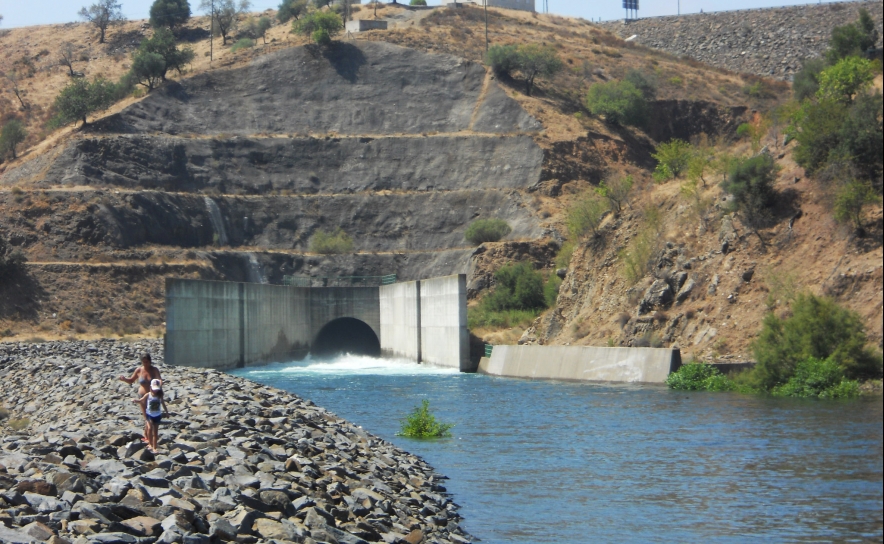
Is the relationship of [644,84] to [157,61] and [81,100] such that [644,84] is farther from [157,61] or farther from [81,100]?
[81,100]

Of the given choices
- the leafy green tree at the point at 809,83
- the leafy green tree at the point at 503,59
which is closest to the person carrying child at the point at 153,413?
the leafy green tree at the point at 809,83

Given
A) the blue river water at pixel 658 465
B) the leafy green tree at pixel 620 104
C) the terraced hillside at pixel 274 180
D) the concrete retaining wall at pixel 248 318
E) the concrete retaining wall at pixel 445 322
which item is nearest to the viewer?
the blue river water at pixel 658 465

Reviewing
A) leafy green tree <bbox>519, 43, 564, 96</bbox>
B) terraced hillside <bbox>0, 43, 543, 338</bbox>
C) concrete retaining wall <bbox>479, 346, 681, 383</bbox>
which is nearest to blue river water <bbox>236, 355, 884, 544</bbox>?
concrete retaining wall <bbox>479, 346, 681, 383</bbox>

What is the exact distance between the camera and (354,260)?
7206 centimetres

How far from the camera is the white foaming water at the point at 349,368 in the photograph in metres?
49.2

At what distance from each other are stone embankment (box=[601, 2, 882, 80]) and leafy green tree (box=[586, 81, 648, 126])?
68.1 ft

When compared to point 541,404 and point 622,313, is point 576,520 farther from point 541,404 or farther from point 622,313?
point 622,313

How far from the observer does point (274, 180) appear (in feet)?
255

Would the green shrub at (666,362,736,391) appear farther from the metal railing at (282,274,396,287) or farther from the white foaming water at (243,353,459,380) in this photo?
the metal railing at (282,274,396,287)

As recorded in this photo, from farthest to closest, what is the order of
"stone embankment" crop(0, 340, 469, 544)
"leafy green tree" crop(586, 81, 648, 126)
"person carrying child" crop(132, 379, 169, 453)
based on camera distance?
"leafy green tree" crop(586, 81, 648, 126), "person carrying child" crop(132, 379, 169, 453), "stone embankment" crop(0, 340, 469, 544)

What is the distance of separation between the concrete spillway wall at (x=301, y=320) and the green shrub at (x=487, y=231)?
9.52m

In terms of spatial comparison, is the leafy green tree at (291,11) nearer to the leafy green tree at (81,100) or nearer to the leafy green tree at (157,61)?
the leafy green tree at (157,61)

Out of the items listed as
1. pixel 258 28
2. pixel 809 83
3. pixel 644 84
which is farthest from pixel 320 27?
pixel 809 83

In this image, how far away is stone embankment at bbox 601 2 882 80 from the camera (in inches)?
3880
